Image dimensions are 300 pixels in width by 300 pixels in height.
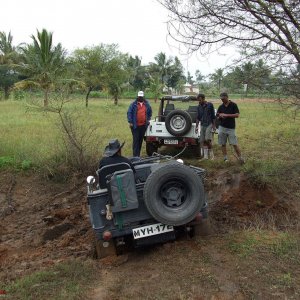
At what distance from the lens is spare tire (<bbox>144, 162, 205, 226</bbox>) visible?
15.0 feet

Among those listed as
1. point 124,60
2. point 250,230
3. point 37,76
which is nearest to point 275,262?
point 250,230

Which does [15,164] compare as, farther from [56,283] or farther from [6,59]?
[6,59]

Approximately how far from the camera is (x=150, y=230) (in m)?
4.71

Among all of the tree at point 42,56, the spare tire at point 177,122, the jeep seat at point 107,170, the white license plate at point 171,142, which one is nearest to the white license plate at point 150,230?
the jeep seat at point 107,170

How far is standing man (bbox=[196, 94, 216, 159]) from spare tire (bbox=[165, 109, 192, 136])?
0.36 metres

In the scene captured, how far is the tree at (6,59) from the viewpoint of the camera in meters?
44.4

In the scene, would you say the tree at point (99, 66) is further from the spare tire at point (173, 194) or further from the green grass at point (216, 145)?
the spare tire at point (173, 194)

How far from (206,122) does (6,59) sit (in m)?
39.7

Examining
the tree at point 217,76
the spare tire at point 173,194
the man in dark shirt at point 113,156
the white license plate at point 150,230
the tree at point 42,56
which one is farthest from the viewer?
the tree at point 42,56

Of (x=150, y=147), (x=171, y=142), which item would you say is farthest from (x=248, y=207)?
(x=150, y=147)

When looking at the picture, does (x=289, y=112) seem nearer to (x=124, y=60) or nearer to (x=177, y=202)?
(x=177, y=202)

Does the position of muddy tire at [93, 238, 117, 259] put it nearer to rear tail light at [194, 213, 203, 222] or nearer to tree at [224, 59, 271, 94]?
rear tail light at [194, 213, 203, 222]

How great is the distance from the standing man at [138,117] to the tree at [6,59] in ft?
127

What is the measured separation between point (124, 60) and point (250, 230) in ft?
113
